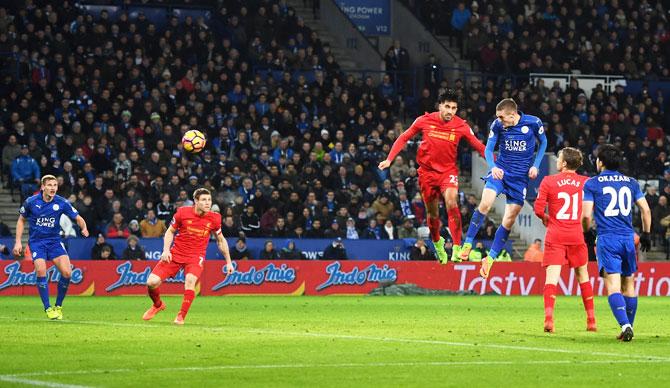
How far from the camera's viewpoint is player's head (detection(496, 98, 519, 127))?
17.6 meters

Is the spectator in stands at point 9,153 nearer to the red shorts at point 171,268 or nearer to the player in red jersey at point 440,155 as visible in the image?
the red shorts at point 171,268

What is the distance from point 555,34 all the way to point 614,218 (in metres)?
28.8

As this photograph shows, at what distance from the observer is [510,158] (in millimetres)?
18109

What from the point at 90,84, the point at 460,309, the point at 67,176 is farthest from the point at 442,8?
the point at 460,309

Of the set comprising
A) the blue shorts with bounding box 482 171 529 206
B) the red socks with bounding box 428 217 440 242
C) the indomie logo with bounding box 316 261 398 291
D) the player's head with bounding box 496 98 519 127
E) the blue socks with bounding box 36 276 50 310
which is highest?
the player's head with bounding box 496 98 519 127

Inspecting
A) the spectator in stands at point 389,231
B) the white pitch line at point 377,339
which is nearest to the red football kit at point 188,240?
the white pitch line at point 377,339

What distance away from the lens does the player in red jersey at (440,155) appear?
1755 cm

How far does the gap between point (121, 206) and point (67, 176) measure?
59.8 inches

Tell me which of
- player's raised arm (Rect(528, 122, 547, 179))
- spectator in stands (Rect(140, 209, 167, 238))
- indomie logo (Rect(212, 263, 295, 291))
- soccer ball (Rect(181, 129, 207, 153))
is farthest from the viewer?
spectator in stands (Rect(140, 209, 167, 238))

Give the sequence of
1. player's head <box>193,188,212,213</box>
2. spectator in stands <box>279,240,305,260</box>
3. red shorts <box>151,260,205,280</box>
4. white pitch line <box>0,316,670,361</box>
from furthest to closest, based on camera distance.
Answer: spectator in stands <box>279,240,305,260</box>
red shorts <box>151,260,205,280</box>
player's head <box>193,188,212,213</box>
white pitch line <box>0,316,670,361</box>

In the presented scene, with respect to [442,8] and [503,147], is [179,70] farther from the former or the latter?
[503,147]

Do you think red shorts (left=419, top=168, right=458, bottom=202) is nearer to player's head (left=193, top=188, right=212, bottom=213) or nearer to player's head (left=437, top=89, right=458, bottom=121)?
player's head (left=437, top=89, right=458, bottom=121)

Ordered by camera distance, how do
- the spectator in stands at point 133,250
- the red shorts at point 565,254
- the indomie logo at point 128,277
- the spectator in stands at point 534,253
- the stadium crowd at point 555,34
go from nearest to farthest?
1. the red shorts at point 565,254
2. the indomie logo at point 128,277
3. the spectator in stands at point 133,250
4. the spectator in stands at point 534,253
5. the stadium crowd at point 555,34

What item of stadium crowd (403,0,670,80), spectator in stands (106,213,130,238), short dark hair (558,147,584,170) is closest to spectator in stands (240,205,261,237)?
spectator in stands (106,213,130,238)
